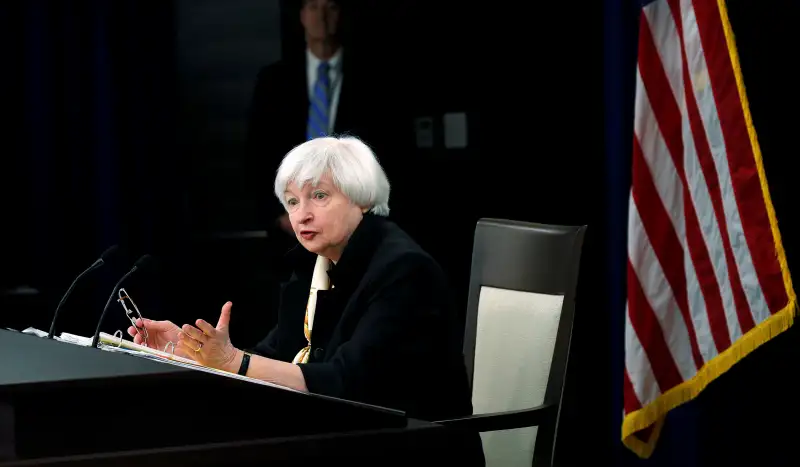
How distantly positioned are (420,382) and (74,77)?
121 inches

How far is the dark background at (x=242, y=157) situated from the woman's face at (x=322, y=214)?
139cm

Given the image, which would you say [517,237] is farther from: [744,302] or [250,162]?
[250,162]

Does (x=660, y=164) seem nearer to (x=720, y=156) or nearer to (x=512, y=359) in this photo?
(x=720, y=156)

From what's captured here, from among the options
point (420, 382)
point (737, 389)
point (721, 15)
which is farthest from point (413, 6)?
point (420, 382)

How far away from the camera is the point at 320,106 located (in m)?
4.61

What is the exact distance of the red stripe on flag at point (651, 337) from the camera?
330 centimetres

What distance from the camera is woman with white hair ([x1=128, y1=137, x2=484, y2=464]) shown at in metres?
2.23

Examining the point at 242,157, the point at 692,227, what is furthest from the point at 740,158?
the point at 242,157

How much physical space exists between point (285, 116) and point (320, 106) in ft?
0.52

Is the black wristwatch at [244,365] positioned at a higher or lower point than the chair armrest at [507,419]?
higher

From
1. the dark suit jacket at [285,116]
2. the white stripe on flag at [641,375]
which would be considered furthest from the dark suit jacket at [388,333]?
the dark suit jacket at [285,116]

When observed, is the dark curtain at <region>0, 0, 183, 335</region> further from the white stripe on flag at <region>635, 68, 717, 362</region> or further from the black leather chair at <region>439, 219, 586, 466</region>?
the black leather chair at <region>439, 219, 586, 466</region>

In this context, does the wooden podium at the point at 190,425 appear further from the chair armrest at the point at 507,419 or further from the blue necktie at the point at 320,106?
the blue necktie at the point at 320,106

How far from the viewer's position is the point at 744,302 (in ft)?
9.52
